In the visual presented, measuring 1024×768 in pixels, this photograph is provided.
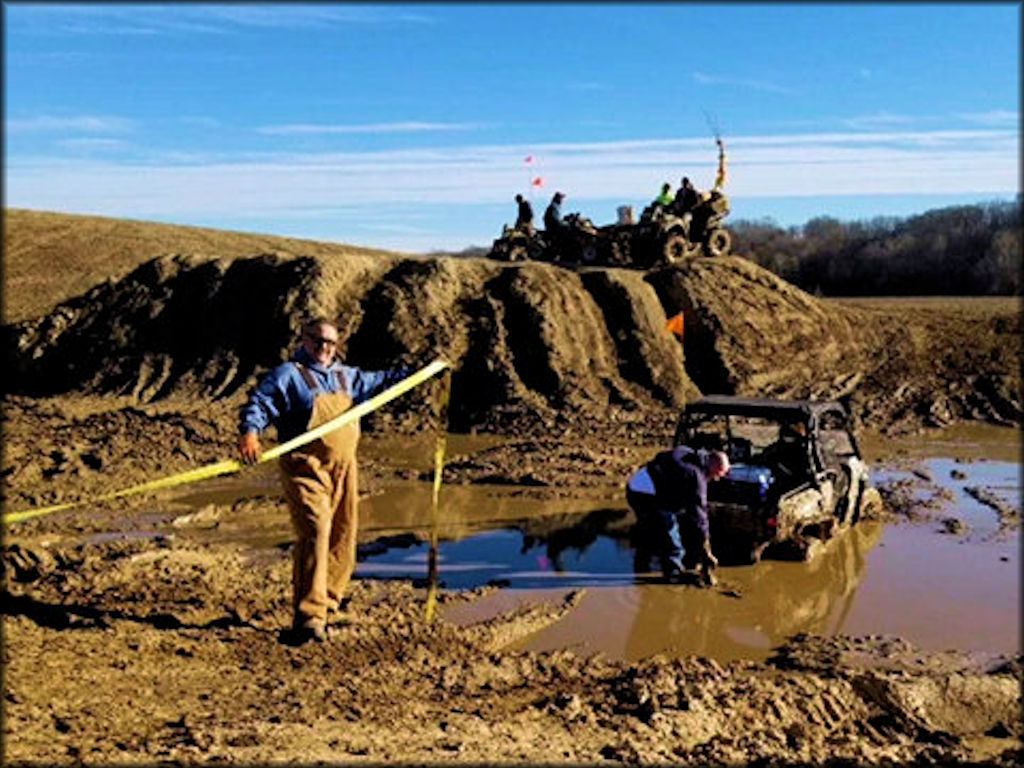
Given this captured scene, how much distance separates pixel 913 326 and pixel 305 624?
18376 mm

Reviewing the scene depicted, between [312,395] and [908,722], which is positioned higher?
[312,395]

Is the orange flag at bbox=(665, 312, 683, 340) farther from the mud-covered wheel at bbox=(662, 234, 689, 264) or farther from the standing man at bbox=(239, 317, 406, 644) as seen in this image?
the standing man at bbox=(239, 317, 406, 644)

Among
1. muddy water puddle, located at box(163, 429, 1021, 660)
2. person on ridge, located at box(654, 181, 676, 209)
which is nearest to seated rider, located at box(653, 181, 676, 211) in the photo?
person on ridge, located at box(654, 181, 676, 209)

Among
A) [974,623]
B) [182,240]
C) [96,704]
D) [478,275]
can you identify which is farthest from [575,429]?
[182,240]

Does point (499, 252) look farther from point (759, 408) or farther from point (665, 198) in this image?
point (759, 408)

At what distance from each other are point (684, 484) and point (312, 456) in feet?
11.1

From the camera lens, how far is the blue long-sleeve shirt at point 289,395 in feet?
18.3

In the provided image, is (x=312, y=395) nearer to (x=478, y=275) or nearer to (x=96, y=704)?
(x=96, y=704)

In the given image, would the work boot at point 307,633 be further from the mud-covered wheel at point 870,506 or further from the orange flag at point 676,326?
the orange flag at point 676,326

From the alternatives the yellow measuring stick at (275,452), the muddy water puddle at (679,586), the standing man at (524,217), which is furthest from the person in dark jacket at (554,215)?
the yellow measuring stick at (275,452)

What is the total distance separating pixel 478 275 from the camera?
19.3 metres

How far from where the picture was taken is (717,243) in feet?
71.5

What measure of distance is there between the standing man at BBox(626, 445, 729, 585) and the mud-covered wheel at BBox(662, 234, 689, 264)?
1327 centimetres

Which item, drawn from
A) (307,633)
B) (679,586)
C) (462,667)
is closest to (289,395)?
(307,633)
